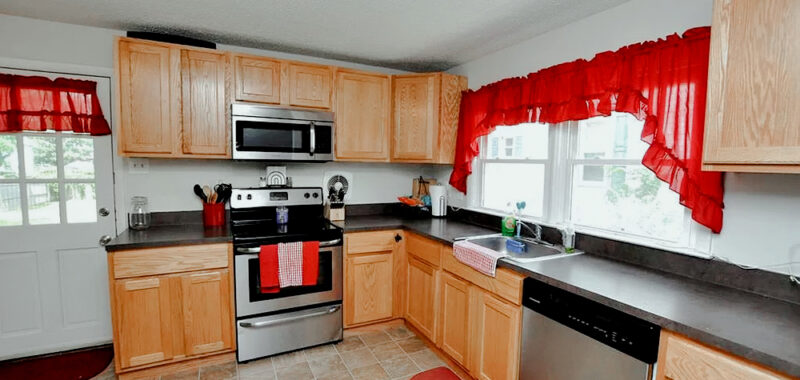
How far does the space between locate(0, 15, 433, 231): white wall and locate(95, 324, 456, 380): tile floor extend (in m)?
1.21

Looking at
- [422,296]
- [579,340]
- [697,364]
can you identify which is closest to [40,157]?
Result: [422,296]

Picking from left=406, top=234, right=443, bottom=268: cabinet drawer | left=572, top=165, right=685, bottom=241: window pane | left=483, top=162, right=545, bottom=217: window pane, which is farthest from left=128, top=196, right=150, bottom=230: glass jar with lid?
left=572, top=165, right=685, bottom=241: window pane

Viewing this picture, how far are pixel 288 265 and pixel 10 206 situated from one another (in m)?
1.87

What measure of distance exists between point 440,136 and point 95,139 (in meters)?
2.56

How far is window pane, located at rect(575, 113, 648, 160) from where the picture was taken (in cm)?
197

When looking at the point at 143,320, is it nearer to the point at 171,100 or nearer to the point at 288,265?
the point at 288,265

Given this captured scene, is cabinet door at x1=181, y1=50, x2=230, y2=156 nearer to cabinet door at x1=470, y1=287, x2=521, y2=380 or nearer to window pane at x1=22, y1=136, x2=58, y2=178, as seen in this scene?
window pane at x1=22, y1=136, x2=58, y2=178

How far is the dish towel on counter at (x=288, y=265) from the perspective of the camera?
2422 millimetres

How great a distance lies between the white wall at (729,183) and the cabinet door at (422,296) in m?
1.59

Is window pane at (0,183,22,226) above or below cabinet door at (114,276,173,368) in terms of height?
above

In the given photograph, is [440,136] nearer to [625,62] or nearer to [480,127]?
[480,127]

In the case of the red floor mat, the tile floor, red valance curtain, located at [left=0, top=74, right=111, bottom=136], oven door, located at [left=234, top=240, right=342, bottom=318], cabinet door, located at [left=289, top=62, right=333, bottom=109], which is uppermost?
cabinet door, located at [left=289, top=62, right=333, bottom=109]

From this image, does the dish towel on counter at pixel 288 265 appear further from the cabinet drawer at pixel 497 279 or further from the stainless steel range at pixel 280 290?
the cabinet drawer at pixel 497 279

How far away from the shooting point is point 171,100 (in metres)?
2.49
